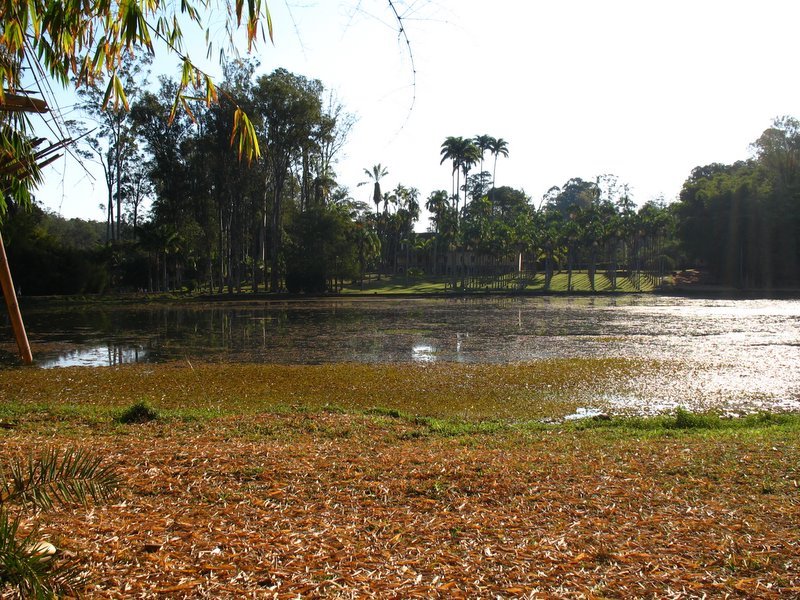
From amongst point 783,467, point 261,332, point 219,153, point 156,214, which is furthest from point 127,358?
point 156,214

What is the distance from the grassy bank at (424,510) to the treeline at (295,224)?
4220 cm

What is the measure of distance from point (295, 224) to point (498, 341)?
41459 millimetres

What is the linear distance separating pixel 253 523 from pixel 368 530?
30.4 inches

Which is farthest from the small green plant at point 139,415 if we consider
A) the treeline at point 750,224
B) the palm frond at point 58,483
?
the treeline at point 750,224

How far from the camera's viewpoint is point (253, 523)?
4230mm

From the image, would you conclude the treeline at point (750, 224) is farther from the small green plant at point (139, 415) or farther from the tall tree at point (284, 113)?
the small green plant at point (139, 415)

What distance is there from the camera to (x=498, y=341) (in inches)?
936

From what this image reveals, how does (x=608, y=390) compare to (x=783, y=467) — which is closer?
(x=783, y=467)

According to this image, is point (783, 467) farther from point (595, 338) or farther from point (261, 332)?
point (261, 332)

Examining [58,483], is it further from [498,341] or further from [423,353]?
[498,341]

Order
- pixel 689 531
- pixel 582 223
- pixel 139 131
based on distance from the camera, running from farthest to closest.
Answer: pixel 582 223 → pixel 139 131 → pixel 689 531

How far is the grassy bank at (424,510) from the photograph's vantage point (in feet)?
11.5

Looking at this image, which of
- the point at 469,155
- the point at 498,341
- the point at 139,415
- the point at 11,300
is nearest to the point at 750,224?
the point at 469,155

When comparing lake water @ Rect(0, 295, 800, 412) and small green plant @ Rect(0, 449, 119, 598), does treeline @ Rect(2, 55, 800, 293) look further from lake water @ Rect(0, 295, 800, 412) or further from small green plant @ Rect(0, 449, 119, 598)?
small green plant @ Rect(0, 449, 119, 598)
